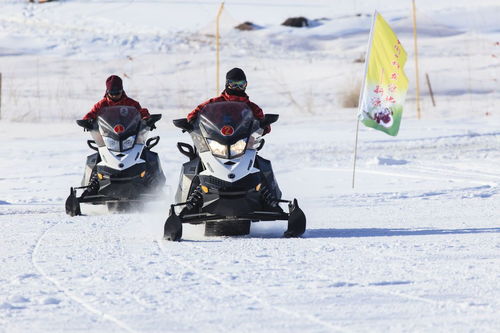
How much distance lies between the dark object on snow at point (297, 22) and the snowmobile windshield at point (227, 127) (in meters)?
49.0

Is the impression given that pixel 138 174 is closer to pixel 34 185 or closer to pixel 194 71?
pixel 34 185

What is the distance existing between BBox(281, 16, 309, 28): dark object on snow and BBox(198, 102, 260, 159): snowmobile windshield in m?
49.0

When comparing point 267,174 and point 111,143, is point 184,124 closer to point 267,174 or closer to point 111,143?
point 267,174

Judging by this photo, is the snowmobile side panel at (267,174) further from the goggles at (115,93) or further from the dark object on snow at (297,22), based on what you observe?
the dark object on snow at (297,22)

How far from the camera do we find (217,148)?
994cm

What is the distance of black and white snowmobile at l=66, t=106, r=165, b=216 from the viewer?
13.2 meters

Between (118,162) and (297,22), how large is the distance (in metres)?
46.4

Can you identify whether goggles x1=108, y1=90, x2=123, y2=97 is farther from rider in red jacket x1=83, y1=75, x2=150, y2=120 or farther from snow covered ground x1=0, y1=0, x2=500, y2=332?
snow covered ground x1=0, y1=0, x2=500, y2=332

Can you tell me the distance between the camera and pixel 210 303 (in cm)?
641

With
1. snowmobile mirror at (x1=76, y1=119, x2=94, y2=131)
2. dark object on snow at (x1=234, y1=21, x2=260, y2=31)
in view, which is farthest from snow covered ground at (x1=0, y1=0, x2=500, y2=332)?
dark object on snow at (x1=234, y1=21, x2=260, y2=31)

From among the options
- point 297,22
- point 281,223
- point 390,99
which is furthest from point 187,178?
point 297,22

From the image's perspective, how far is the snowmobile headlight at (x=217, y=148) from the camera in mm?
9898

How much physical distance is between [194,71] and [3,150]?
21.1 m

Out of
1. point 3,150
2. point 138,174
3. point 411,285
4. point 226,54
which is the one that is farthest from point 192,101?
point 411,285
